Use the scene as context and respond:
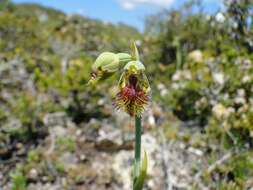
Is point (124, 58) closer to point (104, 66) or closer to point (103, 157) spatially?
point (104, 66)

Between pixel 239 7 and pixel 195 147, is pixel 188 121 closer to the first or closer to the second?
pixel 195 147

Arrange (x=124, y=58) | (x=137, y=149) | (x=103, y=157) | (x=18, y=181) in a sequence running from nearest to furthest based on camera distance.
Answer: (x=137, y=149) → (x=124, y=58) → (x=18, y=181) → (x=103, y=157)

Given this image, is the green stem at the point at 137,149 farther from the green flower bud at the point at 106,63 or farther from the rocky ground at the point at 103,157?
the rocky ground at the point at 103,157

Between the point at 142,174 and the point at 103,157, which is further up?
the point at 142,174

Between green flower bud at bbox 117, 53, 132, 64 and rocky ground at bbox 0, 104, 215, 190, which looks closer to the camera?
green flower bud at bbox 117, 53, 132, 64

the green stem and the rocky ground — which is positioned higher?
the green stem

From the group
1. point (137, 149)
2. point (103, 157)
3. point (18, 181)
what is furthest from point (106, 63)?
point (103, 157)

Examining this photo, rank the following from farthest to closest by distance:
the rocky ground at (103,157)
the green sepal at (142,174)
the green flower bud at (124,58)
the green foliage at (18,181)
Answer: the rocky ground at (103,157)
the green foliage at (18,181)
the green flower bud at (124,58)
the green sepal at (142,174)

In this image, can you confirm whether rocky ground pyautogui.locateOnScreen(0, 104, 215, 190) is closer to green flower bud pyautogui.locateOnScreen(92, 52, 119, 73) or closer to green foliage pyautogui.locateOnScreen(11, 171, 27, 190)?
green foliage pyautogui.locateOnScreen(11, 171, 27, 190)

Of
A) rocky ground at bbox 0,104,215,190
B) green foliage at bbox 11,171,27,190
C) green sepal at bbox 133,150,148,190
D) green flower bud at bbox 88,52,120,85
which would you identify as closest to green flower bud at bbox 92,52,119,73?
green flower bud at bbox 88,52,120,85

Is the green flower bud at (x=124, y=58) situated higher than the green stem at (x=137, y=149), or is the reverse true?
the green flower bud at (x=124, y=58)

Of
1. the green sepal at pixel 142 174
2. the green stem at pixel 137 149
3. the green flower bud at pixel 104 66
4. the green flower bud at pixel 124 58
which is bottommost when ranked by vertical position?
the green sepal at pixel 142 174

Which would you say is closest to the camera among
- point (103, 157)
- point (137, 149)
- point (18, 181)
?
point (137, 149)

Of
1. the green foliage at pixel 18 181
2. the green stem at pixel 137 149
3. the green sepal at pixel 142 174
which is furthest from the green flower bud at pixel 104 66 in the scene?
the green foliage at pixel 18 181
